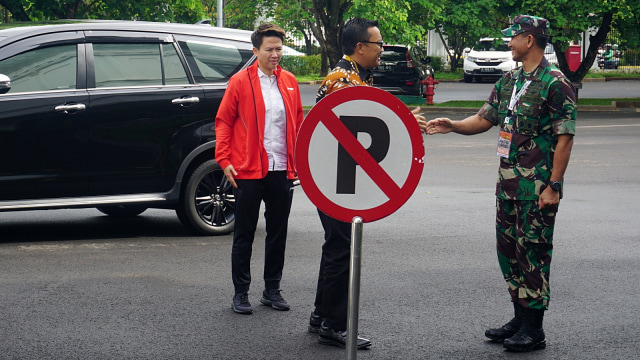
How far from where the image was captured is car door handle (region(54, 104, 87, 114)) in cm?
782

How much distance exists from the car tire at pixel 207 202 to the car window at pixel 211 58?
2.64 feet

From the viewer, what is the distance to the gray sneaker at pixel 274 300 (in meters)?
6.16

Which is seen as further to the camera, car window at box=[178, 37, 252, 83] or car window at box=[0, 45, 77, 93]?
car window at box=[178, 37, 252, 83]

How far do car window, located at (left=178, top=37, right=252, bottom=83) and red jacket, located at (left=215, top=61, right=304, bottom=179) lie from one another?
2.50 metres

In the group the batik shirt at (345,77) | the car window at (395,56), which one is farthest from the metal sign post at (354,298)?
the car window at (395,56)

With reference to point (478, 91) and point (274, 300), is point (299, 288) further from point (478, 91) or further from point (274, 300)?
point (478, 91)

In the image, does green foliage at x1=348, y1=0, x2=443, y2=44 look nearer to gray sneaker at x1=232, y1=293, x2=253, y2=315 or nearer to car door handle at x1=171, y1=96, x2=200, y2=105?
car door handle at x1=171, y1=96, x2=200, y2=105

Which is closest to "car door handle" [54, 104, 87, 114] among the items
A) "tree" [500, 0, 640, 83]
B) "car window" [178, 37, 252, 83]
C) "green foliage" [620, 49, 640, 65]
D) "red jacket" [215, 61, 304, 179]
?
"car window" [178, 37, 252, 83]

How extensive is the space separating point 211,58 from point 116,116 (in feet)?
3.75

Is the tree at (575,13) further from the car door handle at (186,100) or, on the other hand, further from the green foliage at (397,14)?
the car door handle at (186,100)

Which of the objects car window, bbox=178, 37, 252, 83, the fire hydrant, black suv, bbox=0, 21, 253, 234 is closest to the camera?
black suv, bbox=0, 21, 253, 234

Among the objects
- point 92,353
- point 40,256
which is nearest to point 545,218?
point 92,353

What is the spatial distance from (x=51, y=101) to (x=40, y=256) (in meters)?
1.28

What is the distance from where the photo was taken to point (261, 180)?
6.09 m
